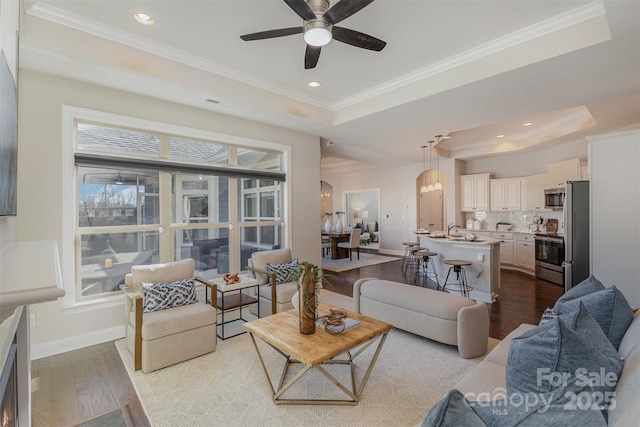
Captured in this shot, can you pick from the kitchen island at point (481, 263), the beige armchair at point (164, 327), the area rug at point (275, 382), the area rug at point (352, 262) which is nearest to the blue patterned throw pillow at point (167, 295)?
the beige armchair at point (164, 327)

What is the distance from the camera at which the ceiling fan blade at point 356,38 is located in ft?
7.70

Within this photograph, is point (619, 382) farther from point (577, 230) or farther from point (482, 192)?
point (482, 192)

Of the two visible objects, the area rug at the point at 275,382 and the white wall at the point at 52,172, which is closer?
the area rug at the point at 275,382

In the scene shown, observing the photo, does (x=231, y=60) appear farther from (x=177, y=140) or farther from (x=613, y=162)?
(x=613, y=162)

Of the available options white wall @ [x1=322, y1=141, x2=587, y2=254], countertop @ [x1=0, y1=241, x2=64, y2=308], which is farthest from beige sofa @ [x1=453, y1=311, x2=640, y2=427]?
white wall @ [x1=322, y1=141, x2=587, y2=254]

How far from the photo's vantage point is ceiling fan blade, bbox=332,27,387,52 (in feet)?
7.70

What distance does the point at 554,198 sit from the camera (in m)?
6.23

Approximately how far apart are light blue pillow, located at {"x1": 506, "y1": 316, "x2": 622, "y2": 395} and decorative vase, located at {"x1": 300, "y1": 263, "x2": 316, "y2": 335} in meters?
1.42

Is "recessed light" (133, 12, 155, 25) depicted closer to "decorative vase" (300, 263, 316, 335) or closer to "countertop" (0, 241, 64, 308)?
"decorative vase" (300, 263, 316, 335)

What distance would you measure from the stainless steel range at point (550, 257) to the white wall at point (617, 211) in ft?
7.07

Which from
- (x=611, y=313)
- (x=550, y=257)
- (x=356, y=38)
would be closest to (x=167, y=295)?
(x=356, y=38)

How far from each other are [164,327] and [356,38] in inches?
120

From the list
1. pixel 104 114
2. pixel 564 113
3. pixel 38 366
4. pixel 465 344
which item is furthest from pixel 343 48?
pixel 564 113

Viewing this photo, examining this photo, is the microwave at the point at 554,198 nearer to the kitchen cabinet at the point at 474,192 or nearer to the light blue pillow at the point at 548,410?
the kitchen cabinet at the point at 474,192
